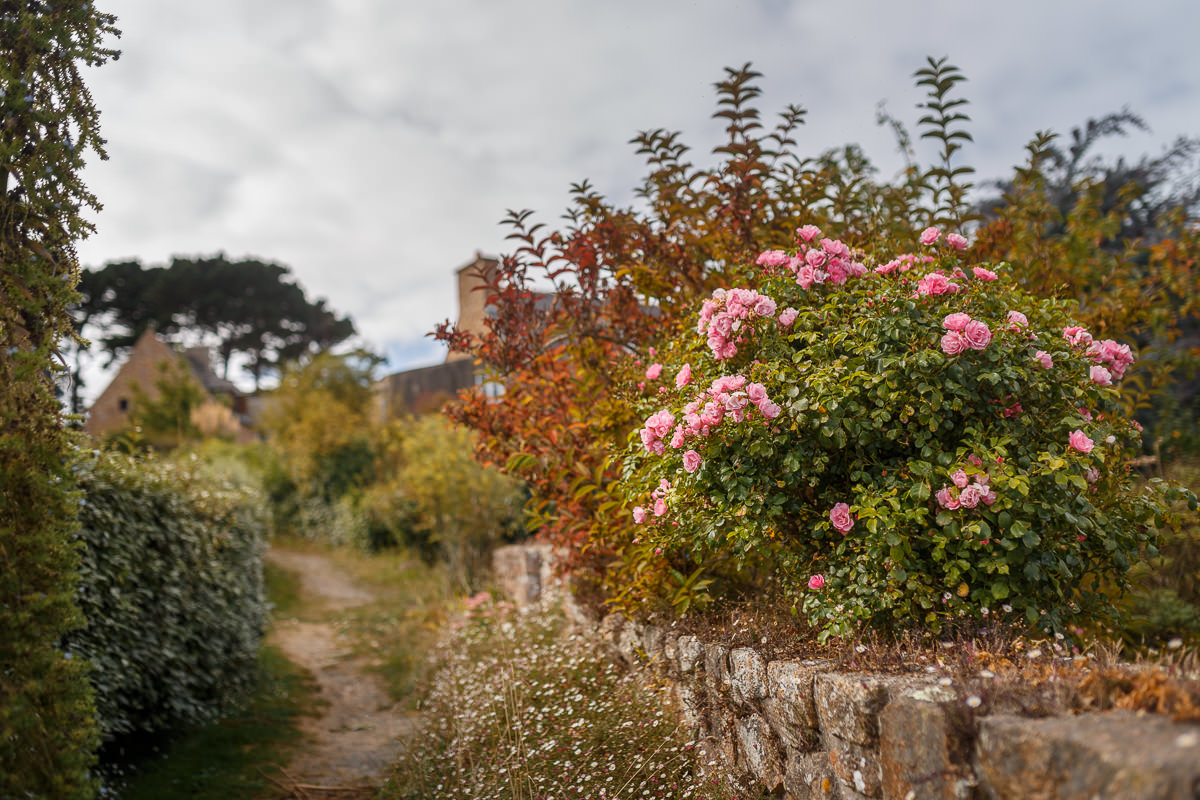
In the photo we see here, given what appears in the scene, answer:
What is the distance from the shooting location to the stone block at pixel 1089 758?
1.54 metres

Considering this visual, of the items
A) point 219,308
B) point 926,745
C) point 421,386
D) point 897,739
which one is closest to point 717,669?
point 897,739

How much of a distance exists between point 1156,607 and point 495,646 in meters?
4.69

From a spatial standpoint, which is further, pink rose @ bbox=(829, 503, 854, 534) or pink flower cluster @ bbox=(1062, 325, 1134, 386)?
pink flower cluster @ bbox=(1062, 325, 1134, 386)

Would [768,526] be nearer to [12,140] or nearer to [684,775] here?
[684,775]

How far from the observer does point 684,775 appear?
140 inches

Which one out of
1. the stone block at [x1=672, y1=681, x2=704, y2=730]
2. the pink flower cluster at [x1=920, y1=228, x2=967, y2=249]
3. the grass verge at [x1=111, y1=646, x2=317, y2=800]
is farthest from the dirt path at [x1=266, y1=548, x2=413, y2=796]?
the pink flower cluster at [x1=920, y1=228, x2=967, y2=249]

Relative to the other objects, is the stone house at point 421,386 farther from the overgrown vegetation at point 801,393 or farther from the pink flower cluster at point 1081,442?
the pink flower cluster at point 1081,442

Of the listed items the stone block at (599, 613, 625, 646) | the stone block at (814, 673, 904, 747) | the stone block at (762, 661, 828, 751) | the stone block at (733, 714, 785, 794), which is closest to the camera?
the stone block at (814, 673, 904, 747)

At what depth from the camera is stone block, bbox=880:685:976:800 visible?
2.08m

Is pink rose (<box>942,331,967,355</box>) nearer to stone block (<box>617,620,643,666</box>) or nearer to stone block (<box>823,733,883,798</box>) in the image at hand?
stone block (<box>823,733,883,798</box>)

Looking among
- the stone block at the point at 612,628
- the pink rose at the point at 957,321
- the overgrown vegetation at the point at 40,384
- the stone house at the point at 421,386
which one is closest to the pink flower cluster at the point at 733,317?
the pink rose at the point at 957,321

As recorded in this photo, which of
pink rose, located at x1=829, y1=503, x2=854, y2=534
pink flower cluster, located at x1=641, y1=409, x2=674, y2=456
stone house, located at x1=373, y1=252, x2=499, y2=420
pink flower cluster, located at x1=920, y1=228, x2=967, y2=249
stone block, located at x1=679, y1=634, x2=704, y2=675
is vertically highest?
stone house, located at x1=373, y1=252, x2=499, y2=420

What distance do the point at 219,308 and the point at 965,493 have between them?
132 ft

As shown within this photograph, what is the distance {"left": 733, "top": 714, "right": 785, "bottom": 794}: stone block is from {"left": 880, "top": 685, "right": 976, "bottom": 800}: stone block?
0.77 m
